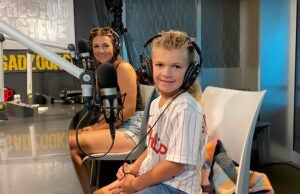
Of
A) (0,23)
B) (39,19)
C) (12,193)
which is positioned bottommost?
(12,193)

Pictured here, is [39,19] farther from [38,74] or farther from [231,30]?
[231,30]

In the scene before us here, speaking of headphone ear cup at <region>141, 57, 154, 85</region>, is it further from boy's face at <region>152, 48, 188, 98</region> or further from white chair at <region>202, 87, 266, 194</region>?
white chair at <region>202, 87, 266, 194</region>

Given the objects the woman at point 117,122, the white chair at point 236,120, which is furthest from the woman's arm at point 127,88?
the white chair at point 236,120

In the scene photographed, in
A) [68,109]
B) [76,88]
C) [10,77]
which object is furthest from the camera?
[76,88]

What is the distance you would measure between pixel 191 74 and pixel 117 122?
56 centimetres

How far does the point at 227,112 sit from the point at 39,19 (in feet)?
6.73

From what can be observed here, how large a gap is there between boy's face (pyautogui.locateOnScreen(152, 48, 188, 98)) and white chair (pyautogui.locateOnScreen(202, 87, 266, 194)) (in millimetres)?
238

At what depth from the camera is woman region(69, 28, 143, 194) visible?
1.59m

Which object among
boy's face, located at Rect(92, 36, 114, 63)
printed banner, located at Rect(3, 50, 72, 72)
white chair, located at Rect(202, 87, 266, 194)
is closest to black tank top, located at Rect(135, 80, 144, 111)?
boy's face, located at Rect(92, 36, 114, 63)

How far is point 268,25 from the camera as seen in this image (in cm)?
340

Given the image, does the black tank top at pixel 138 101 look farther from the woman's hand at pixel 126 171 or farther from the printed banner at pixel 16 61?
the printed banner at pixel 16 61

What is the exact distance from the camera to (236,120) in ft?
3.81

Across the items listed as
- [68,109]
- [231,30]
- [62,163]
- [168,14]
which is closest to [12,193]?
[62,163]

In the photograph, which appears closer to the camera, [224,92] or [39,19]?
[224,92]
